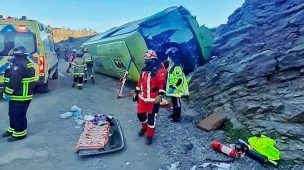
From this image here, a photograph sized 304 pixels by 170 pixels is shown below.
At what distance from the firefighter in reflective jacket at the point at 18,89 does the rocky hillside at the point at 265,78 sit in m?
3.69

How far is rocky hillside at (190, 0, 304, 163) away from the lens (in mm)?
3969

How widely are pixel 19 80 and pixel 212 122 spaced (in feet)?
12.0

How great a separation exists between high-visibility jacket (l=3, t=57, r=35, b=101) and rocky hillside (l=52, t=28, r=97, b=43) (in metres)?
29.0

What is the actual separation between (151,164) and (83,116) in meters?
2.76

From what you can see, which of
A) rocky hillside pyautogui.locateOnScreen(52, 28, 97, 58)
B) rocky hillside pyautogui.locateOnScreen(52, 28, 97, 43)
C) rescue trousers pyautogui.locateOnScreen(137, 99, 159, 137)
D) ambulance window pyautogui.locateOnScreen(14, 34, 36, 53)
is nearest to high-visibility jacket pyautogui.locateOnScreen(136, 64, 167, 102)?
rescue trousers pyautogui.locateOnScreen(137, 99, 159, 137)

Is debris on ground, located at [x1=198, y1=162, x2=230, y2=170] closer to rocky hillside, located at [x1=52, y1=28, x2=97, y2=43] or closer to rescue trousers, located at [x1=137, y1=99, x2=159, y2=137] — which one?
rescue trousers, located at [x1=137, y1=99, x2=159, y2=137]

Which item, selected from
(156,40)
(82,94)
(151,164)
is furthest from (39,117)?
(156,40)

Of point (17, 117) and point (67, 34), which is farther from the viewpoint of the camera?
point (67, 34)

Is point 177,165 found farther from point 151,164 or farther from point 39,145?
point 39,145

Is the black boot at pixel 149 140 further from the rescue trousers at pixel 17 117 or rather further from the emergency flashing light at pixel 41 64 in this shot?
the emergency flashing light at pixel 41 64

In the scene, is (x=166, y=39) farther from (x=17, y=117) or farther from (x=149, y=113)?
(x=17, y=117)

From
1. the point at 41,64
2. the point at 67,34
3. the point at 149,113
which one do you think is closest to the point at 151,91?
the point at 149,113

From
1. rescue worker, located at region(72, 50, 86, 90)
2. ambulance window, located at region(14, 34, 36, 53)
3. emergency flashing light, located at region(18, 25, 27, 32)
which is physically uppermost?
emergency flashing light, located at region(18, 25, 27, 32)

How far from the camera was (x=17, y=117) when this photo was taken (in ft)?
14.9
